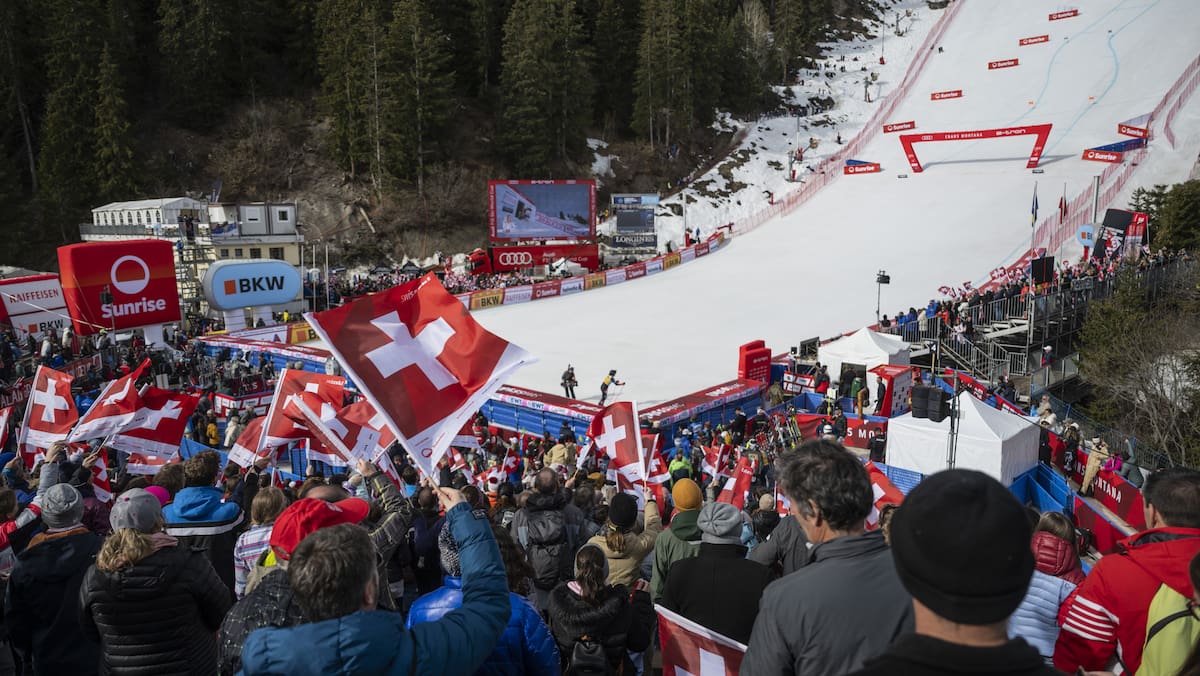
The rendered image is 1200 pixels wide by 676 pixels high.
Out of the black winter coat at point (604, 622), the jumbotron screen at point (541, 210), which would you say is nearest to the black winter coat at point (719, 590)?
the black winter coat at point (604, 622)

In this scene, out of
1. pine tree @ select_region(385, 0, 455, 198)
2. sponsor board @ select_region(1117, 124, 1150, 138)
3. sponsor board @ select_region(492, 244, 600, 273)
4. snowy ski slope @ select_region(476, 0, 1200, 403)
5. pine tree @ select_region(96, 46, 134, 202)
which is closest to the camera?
snowy ski slope @ select_region(476, 0, 1200, 403)

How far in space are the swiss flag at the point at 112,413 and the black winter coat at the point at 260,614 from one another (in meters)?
8.10

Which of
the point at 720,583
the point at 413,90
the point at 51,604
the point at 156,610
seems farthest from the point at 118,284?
the point at 413,90

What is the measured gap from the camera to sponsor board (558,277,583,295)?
3484 cm

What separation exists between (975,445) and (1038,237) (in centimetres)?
2476

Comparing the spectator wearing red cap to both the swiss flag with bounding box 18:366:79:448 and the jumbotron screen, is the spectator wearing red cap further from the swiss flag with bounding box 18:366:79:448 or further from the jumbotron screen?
the jumbotron screen

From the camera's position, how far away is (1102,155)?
127ft

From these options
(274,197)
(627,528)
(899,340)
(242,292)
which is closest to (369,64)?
(274,197)

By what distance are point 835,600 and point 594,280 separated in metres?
34.0

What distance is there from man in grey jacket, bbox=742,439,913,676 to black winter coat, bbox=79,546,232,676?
7.30 feet

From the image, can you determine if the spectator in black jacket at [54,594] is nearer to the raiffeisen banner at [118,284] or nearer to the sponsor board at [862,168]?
the raiffeisen banner at [118,284]

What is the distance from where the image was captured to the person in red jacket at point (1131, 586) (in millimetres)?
2672

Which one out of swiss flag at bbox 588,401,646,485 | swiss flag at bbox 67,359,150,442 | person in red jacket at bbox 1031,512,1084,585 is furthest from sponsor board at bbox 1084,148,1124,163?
swiss flag at bbox 67,359,150,442

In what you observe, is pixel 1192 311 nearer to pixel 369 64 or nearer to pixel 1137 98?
pixel 1137 98
